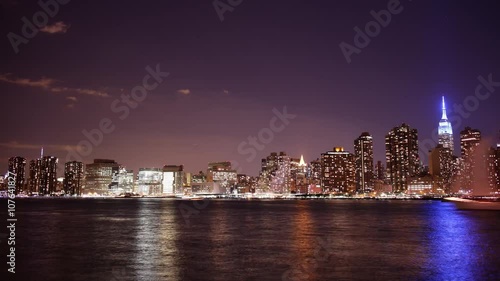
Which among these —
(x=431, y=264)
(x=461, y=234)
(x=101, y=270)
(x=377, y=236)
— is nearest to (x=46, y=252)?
(x=101, y=270)

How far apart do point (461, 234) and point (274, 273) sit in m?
33.9

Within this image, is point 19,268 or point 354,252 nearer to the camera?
point 19,268

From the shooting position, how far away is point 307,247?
124 ft

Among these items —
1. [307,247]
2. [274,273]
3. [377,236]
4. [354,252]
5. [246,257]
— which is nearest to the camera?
[274,273]

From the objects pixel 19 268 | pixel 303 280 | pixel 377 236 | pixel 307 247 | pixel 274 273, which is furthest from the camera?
pixel 377 236

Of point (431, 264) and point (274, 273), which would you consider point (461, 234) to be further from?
point (274, 273)

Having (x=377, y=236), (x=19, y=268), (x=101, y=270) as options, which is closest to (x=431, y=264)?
(x=377, y=236)

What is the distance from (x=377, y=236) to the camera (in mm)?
47969

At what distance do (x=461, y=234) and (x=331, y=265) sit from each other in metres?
29.2

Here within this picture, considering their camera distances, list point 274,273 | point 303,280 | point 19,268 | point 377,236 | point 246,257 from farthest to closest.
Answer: point 377,236, point 246,257, point 19,268, point 274,273, point 303,280

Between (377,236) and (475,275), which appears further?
(377,236)

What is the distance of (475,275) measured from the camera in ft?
86.4

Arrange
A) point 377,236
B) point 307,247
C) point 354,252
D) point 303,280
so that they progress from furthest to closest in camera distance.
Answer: point 377,236 → point 307,247 → point 354,252 → point 303,280

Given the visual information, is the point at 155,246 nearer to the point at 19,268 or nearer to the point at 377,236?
the point at 19,268
